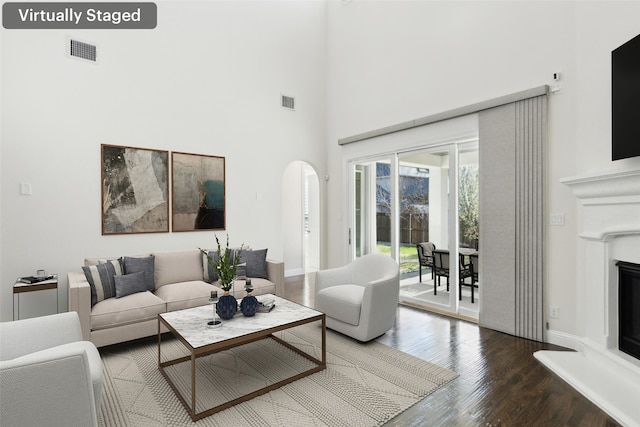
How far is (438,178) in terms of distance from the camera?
179 inches

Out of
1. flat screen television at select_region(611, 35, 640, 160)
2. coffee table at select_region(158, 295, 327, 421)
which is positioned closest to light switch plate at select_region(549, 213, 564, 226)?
flat screen television at select_region(611, 35, 640, 160)

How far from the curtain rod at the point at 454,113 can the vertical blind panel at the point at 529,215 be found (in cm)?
7

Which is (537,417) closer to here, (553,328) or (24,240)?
(553,328)

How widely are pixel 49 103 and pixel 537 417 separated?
18.1ft

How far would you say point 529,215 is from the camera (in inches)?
138

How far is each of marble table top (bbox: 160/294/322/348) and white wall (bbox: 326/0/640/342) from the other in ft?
8.88

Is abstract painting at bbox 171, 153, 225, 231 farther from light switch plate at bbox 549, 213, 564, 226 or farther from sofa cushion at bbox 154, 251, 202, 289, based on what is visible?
light switch plate at bbox 549, 213, 564, 226

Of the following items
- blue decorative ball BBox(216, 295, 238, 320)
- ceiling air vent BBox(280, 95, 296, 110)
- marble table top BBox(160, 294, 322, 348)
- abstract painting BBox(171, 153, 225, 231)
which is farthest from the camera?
ceiling air vent BBox(280, 95, 296, 110)

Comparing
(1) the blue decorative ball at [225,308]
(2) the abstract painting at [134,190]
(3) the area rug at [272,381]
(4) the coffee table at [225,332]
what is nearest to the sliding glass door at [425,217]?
(3) the area rug at [272,381]

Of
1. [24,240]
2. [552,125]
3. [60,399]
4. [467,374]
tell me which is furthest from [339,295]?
[24,240]

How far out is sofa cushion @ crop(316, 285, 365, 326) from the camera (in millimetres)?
3418

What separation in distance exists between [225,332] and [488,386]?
6.76 feet

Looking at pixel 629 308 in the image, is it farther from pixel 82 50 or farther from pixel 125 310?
pixel 82 50

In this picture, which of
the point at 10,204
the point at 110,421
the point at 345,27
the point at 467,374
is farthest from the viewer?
the point at 345,27
